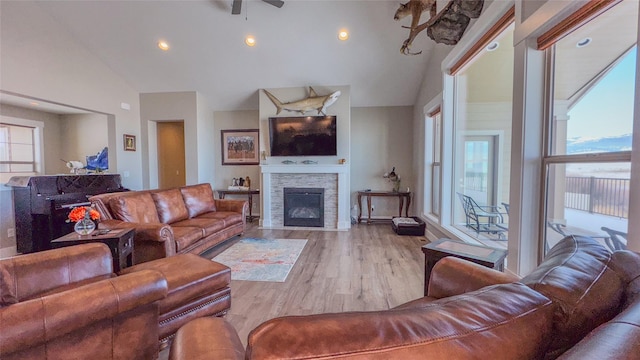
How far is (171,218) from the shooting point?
3.90 m

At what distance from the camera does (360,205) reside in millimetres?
5965

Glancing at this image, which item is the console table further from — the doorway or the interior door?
the doorway

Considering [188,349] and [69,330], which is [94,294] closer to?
[69,330]

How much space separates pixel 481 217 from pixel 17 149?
310 inches

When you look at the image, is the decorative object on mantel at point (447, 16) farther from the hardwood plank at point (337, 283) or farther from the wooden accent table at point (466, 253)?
the hardwood plank at point (337, 283)

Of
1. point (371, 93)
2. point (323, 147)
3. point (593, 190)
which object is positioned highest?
point (371, 93)

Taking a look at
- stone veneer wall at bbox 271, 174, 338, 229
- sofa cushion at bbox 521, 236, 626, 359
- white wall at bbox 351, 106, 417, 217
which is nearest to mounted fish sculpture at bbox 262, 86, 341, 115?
white wall at bbox 351, 106, 417, 217

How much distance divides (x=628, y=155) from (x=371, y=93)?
441 centimetres

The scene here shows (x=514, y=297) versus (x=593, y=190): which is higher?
(x=593, y=190)

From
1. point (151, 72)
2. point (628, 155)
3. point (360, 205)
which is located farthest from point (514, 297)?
point (151, 72)

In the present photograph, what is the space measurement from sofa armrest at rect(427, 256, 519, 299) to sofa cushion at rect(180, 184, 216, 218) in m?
3.69

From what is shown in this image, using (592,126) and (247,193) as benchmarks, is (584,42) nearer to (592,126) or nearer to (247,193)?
(592,126)

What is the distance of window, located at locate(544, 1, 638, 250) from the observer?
1749mm

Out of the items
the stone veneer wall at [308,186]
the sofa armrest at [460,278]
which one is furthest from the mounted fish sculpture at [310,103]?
the sofa armrest at [460,278]
